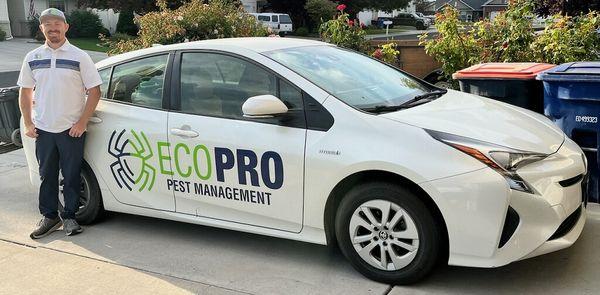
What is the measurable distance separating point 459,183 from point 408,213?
35 centimetres

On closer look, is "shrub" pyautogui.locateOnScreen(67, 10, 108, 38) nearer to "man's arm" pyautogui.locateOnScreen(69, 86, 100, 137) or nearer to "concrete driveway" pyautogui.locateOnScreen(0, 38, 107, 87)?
"concrete driveway" pyautogui.locateOnScreen(0, 38, 107, 87)

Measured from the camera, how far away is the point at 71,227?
4.66 meters

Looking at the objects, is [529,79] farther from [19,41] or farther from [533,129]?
[19,41]

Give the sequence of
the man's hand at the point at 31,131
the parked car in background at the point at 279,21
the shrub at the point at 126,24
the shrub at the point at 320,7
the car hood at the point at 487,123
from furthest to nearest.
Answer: the parked car in background at the point at 279,21 → the shrub at the point at 320,7 → the shrub at the point at 126,24 → the man's hand at the point at 31,131 → the car hood at the point at 487,123

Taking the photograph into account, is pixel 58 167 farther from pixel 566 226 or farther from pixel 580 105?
pixel 580 105

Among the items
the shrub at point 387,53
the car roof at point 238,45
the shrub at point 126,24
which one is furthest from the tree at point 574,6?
the shrub at point 126,24

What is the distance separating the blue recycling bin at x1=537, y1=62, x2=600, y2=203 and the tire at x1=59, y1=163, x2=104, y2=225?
A: 12.2 ft

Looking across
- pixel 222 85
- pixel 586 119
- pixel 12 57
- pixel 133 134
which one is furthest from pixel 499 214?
pixel 12 57

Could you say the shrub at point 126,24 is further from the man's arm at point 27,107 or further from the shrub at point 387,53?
the man's arm at point 27,107

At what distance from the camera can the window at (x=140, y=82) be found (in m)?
4.42

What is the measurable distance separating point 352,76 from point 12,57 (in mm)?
25937

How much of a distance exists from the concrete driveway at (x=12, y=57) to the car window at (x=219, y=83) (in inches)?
575

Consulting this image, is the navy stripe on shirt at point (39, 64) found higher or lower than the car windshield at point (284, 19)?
higher

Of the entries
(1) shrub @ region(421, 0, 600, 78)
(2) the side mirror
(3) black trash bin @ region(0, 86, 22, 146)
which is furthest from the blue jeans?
(1) shrub @ region(421, 0, 600, 78)
